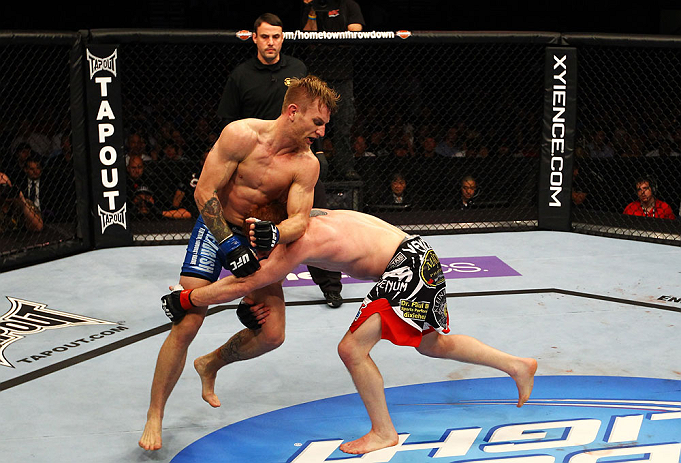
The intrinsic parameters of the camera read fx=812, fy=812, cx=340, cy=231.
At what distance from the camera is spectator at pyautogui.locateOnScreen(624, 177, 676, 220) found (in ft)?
21.4

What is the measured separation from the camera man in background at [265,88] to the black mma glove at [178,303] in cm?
152

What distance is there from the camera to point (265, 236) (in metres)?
2.71

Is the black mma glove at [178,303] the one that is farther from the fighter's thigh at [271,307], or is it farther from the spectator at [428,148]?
the spectator at [428,148]

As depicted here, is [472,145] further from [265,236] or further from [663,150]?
[265,236]

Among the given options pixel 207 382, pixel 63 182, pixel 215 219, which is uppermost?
pixel 215 219

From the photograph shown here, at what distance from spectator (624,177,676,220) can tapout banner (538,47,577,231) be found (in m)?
0.55

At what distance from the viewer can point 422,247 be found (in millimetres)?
3000

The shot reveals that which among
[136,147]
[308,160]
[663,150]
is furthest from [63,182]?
[663,150]

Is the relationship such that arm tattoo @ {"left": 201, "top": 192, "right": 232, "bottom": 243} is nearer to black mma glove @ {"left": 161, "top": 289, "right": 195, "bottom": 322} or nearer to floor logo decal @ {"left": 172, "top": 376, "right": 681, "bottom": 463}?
black mma glove @ {"left": 161, "top": 289, "right": 195, "bottom": 322}

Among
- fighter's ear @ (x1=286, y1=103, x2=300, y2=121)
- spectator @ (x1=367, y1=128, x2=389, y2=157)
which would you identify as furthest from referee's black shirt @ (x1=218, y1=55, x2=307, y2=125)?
spectator @ (x1=367, y1=128, x2=389, y2=157)

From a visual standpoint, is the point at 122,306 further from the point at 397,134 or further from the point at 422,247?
the point at 397,134

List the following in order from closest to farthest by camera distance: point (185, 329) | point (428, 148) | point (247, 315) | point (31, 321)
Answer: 1. point (185, 329)
2. point (247, 315)
3. point (31, 321)
4. point (428, 148)

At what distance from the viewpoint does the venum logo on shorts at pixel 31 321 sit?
420 centimetres

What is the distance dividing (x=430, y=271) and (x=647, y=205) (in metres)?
4.21
